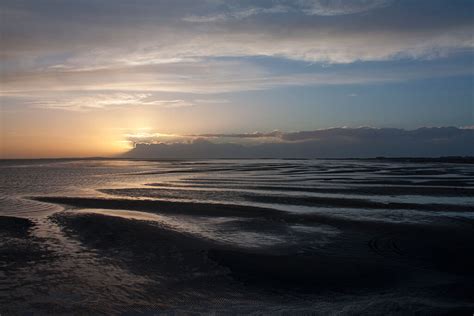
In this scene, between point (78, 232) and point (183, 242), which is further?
point (78, 232)

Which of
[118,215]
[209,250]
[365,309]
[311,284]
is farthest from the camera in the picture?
[118,215]

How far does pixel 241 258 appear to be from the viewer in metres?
11.6

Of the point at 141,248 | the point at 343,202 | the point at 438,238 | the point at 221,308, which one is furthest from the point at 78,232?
the point at 343,202

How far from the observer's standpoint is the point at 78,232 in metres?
15.2

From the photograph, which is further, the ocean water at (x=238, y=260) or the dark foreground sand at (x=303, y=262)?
the dark foreground sand at (x=303, y=262)

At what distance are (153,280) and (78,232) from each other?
6.85 meters

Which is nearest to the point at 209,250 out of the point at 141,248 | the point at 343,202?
the point at 141,248

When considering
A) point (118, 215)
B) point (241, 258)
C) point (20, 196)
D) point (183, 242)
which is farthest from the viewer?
point (20, 196)

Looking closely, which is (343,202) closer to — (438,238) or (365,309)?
(438,238)

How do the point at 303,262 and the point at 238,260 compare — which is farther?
the point at 238,260

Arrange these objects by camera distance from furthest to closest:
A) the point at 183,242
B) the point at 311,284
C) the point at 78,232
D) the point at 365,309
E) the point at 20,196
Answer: the point at 20,196 → the point at 78,232 → the point at 183,242 → the point at 311,284 → the point at 365,309

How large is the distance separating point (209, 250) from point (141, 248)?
2262mm

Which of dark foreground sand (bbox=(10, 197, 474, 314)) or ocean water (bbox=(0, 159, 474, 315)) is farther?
dark foreground sand (bbox=(10, 197, 474, 314))

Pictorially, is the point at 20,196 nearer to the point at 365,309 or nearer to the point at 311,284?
the point at 311,284
